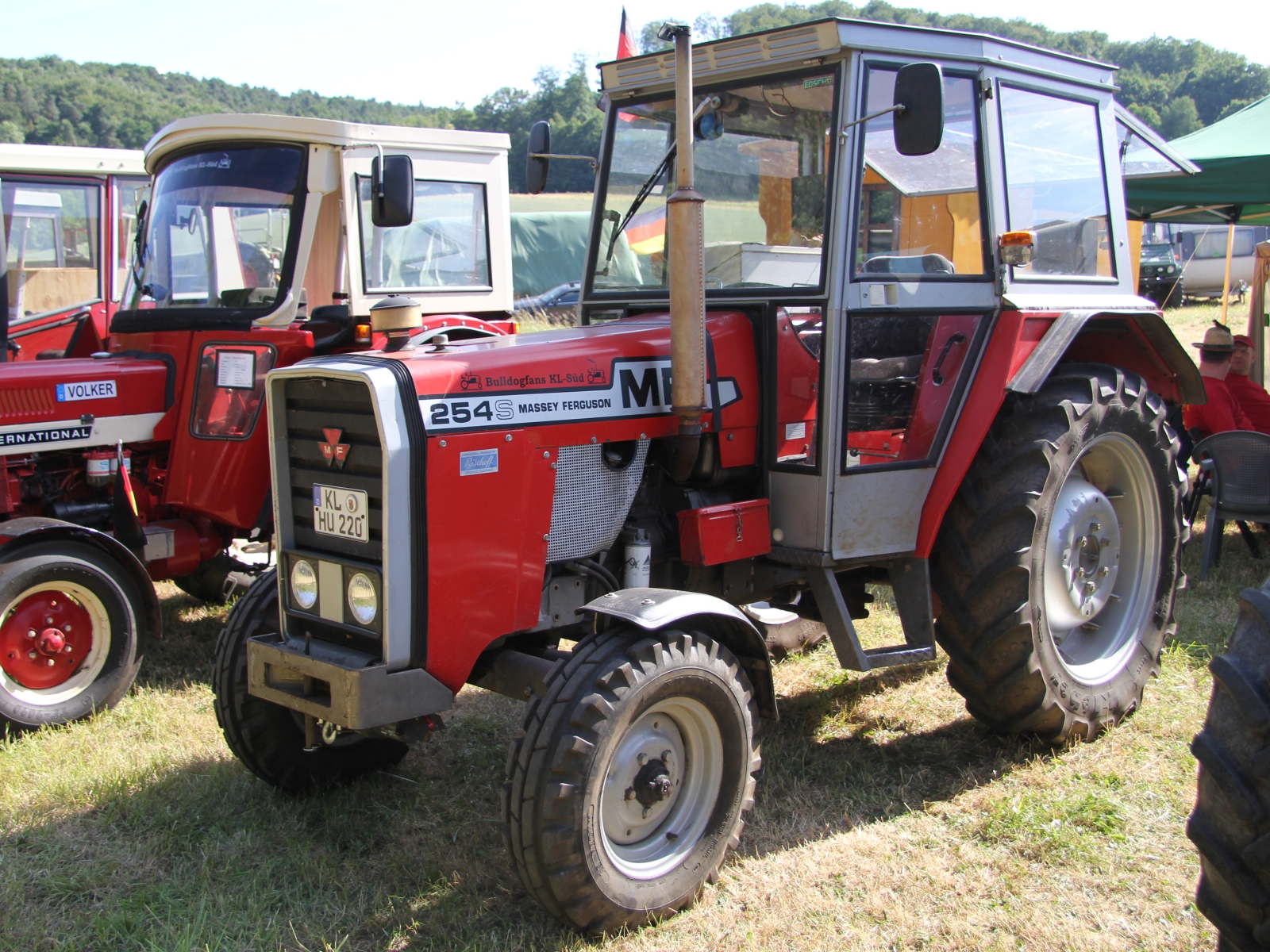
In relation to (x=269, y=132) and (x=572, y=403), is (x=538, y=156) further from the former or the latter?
(x=269, y=132)

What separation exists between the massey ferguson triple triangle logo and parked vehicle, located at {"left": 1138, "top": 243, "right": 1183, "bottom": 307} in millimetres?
20795

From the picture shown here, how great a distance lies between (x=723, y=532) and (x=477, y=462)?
2.96 ft

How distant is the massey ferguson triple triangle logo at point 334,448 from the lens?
2875 millimetres

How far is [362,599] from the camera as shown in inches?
112

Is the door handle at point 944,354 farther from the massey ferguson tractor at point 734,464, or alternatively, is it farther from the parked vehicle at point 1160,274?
the parked vehicle at point 1160,274

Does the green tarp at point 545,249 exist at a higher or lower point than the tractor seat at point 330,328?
higher

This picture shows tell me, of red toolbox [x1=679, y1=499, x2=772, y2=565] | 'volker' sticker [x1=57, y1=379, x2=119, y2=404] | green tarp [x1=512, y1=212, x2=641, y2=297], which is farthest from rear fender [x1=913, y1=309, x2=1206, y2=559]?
green tarp [x1=512, y1=212, x2=641, y2=297]

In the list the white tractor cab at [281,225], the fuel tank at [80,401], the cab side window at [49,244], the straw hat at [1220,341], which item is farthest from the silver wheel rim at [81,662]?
the straw hat at [1220,341]

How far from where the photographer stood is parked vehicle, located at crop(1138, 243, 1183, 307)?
20.6 m

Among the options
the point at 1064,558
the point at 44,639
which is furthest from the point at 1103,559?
the point at 44,639

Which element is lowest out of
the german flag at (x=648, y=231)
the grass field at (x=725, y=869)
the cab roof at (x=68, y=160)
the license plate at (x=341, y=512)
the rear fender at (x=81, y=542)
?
the grass field at (x=725, y=869)

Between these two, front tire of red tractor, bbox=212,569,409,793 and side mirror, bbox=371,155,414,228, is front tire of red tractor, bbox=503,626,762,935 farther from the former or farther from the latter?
side mirror, bbox=371,155,414,228

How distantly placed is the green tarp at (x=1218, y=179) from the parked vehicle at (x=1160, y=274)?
43.3 feet

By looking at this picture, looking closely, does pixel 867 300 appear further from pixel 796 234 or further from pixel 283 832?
pixel 283 832
